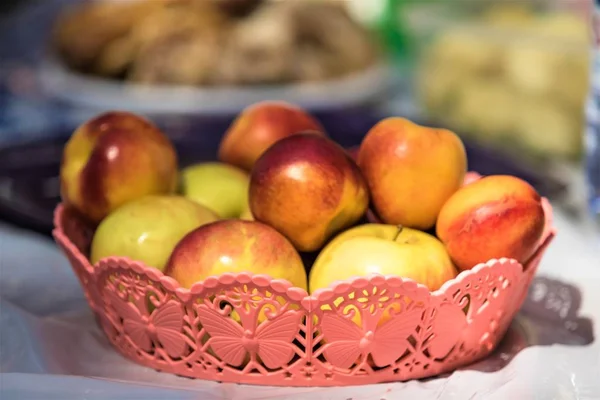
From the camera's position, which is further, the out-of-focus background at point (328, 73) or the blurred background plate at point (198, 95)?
the blurred background plate at point (198, 95)

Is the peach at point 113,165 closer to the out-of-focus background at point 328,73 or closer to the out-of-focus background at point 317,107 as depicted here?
the out-of-focus background at point 317,107

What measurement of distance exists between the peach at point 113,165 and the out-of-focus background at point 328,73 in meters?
0.28

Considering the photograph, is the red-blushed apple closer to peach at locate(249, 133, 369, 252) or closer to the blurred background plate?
peach at locate(249, 133, 369, 252)

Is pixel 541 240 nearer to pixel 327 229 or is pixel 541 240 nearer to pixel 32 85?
pixel 327 229

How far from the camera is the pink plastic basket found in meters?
0.40

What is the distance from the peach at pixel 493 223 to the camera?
430mm

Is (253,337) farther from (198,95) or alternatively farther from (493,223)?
(198,95)

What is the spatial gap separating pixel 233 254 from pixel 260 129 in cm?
15

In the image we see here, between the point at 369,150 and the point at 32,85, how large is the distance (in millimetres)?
896

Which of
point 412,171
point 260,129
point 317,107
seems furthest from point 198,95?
point 412,171

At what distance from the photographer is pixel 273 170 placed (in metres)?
0.45

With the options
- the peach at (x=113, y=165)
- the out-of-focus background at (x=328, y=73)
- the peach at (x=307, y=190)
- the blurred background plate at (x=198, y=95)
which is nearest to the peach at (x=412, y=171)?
the peach at (x=307, y=190)

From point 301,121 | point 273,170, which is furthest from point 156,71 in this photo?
point 273,170

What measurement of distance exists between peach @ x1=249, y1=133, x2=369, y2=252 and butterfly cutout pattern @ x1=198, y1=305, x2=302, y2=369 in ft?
0.21
